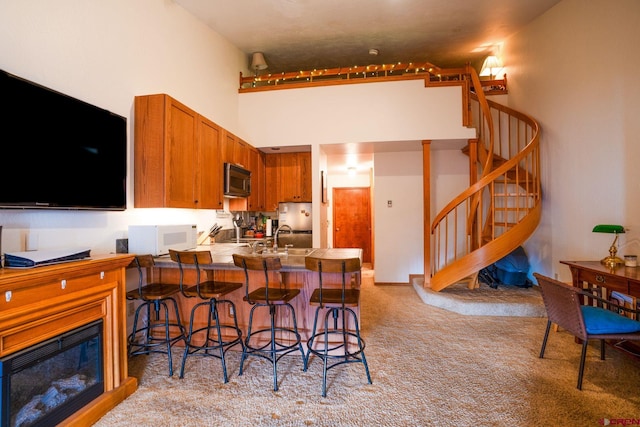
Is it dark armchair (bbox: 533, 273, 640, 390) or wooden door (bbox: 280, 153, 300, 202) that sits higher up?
wooden door (bbox: 280, 153, 300, 202)

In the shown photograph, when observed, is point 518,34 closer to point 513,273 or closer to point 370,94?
point 370,94

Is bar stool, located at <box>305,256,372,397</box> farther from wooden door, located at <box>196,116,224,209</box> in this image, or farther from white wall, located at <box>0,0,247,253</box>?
white wall, located at <box>0,0,247,253</box>

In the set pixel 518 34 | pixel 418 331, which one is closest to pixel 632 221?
pixel 418 331

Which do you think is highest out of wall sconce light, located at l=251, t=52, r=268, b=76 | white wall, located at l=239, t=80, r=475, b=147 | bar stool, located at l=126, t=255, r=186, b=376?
wall sconce light, located at l=251, t=52, r=268, b=76

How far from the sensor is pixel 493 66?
5.34 m

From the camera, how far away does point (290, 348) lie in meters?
2.57

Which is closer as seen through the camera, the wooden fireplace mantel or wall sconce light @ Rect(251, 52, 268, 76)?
the wooden fireplace mantel

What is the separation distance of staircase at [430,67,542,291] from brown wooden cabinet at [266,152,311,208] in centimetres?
217

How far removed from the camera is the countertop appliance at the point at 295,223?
16.4 ft

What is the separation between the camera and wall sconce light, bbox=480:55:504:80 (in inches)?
209

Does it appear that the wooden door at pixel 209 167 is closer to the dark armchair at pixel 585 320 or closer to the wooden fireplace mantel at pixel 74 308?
the wooden fireplace mantel at pixel 74 308

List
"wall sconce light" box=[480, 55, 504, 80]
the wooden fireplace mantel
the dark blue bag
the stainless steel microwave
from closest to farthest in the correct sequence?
1. the wooden fireplace mantel
2. the stainless steel microwave
3. the dark blue bag
4. "wall sconce light" box=[480, 55, 504, 80]

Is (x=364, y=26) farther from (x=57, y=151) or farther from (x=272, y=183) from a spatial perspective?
(x=57, y=151)

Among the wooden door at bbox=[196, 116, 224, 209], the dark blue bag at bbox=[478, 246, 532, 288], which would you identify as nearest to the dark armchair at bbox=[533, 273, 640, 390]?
the dark blue bag at bbox=[478, 246, 532, 288]
